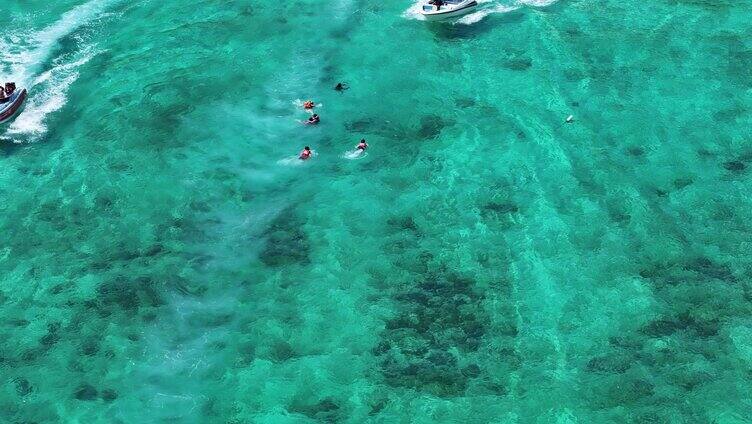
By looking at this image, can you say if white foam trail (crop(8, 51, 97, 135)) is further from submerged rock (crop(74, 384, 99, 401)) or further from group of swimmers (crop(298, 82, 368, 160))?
submerged rock (crop(74, 384, 99, 401))

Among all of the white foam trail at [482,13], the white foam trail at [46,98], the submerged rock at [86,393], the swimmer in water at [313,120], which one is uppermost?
the white foam trail at [46,98]

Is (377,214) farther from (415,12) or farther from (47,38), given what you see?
(47,38)

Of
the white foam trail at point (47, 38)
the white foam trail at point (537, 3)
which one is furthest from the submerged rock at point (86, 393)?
the white foam trail at point (537, 3)

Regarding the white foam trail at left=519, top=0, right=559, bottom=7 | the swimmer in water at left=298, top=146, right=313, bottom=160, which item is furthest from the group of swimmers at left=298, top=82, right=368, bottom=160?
the white foam trail at left=519, top=0, right=559, bottom=7

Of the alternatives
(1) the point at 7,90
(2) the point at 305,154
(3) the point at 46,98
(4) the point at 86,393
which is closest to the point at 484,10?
(2) the point at 305,154

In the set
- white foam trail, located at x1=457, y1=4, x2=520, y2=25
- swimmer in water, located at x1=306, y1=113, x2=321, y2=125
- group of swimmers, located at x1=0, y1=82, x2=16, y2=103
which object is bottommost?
swimmer in water, located at x1=306, y1=113, x2=321, y2=125

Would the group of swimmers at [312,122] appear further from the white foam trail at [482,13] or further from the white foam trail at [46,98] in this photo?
the white foam trail at [46,98]

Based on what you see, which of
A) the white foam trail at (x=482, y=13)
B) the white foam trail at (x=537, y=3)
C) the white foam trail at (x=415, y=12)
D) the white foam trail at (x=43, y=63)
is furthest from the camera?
the white foam trail at (x=537, y=3)
